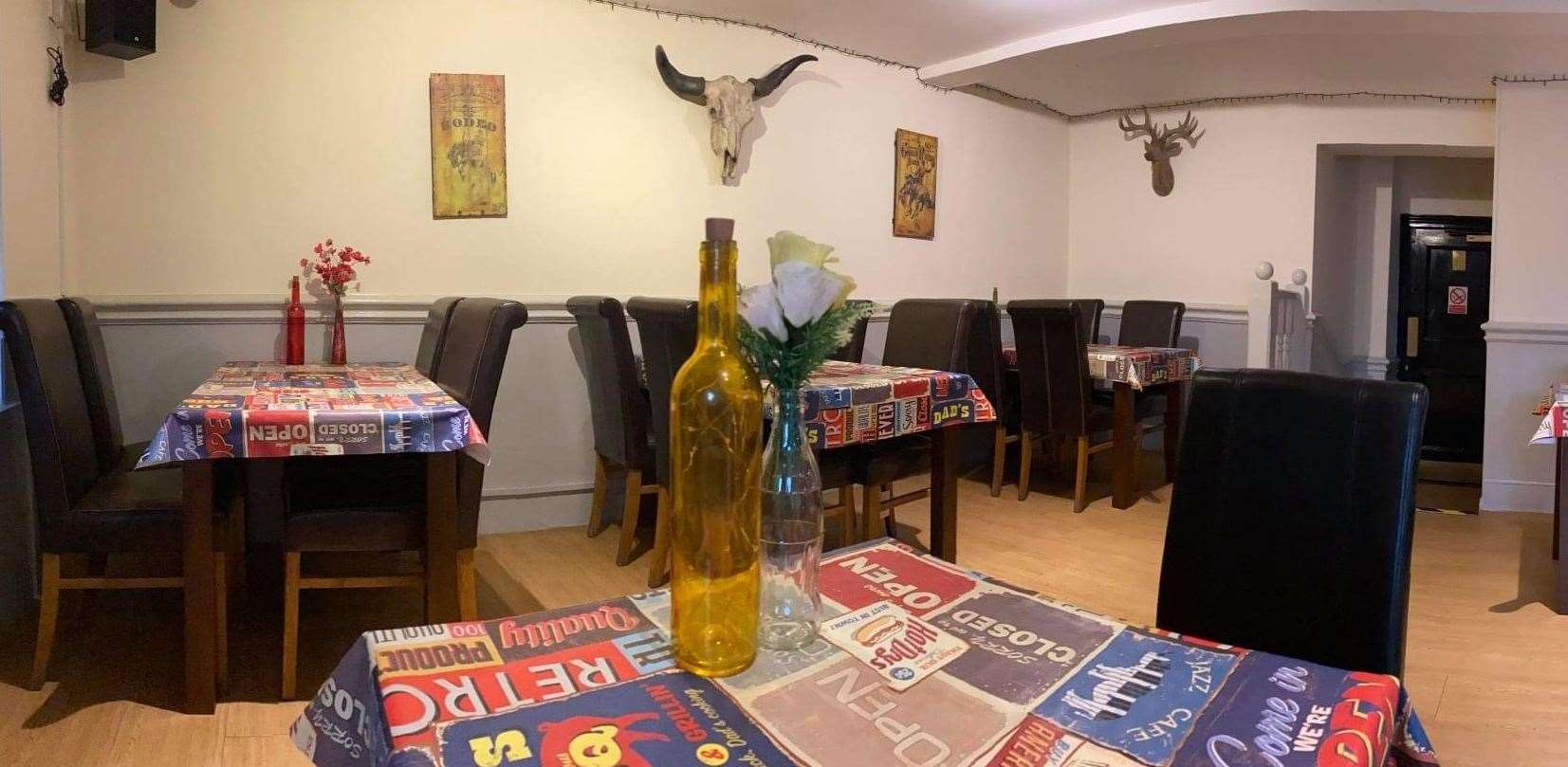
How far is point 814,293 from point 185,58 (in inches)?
124

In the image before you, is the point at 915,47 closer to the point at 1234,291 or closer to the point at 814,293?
the point at 1234,291

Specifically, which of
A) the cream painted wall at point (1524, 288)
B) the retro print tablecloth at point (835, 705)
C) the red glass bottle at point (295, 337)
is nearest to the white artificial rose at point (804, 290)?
the retro print tablecloth at point (835, 705)

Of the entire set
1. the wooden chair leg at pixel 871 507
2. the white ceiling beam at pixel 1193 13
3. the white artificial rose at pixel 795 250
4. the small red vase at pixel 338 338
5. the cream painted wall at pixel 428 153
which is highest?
the white ceiling beam at pixel 1193 13

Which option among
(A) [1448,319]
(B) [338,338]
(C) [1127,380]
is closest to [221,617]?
(B) [338,338]

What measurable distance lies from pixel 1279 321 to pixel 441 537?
15.2 feet

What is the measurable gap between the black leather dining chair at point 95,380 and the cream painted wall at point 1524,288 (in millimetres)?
5505

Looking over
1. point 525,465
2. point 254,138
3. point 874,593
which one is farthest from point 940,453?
point 254,138

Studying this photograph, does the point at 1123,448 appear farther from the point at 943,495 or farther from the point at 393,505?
the point at 393,505

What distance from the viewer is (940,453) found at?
2.93 metres

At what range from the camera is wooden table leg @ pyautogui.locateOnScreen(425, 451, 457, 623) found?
211 centimetres

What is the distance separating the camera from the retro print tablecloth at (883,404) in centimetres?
250

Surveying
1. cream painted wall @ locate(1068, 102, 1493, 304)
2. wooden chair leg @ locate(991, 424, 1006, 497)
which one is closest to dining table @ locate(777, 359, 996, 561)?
wooden chair leg @ locate(991, 424, 1006, 497)

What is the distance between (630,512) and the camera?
316cm

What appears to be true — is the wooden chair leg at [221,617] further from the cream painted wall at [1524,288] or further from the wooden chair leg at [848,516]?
the cream painted wall at [1524,288]
